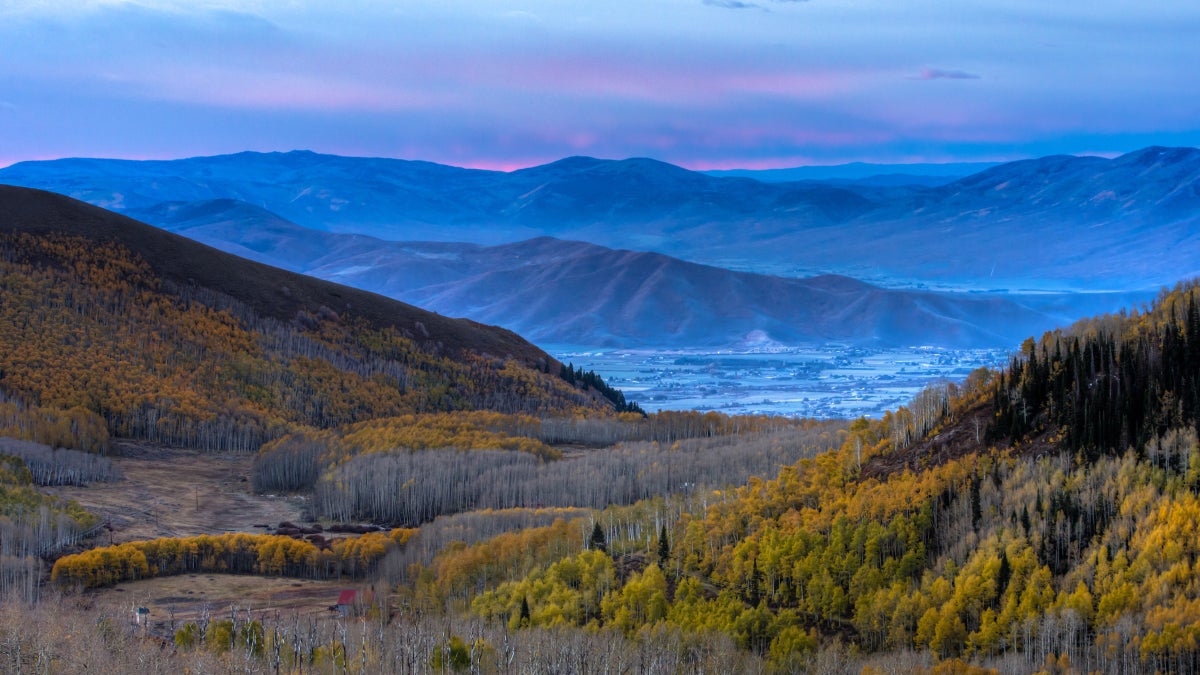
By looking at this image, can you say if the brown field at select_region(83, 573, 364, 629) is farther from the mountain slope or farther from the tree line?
the mountain slope

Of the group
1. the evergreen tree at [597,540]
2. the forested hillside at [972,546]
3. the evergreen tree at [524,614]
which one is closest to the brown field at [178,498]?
the forested hillside at [972,546]

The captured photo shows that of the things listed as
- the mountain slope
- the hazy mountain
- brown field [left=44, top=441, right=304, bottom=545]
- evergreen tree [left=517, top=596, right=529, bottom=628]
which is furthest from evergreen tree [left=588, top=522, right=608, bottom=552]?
the hazy mountain

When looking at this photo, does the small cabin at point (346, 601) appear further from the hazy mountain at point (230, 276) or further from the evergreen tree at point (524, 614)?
the hazy mountain at point (230, 276)

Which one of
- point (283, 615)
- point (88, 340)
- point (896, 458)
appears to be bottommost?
point (283, 615)

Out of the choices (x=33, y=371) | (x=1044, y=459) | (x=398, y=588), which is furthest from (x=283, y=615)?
(x=33, y=371)

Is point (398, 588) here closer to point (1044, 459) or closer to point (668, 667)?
point (668, 667)

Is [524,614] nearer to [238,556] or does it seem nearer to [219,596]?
[219,596]
